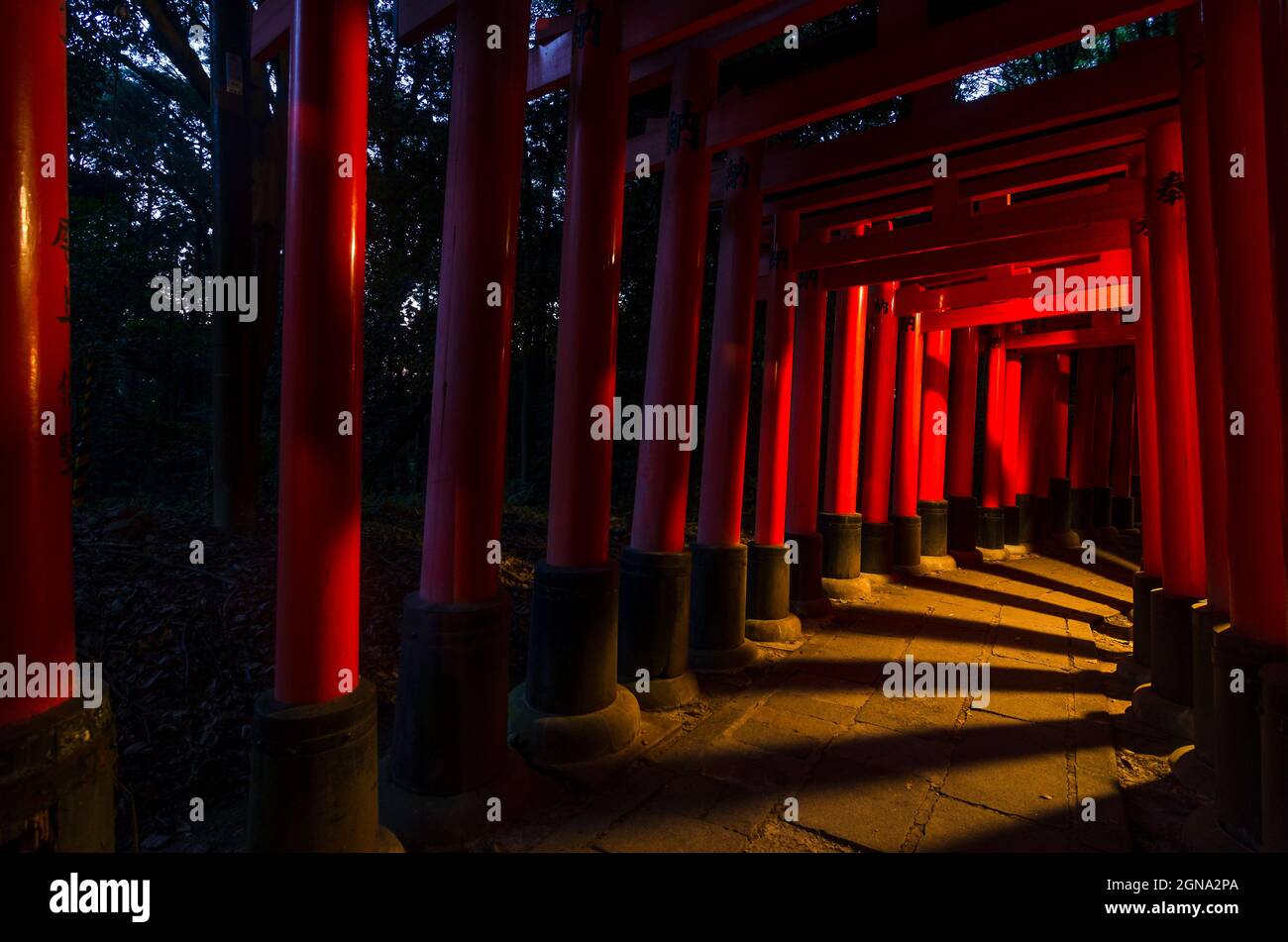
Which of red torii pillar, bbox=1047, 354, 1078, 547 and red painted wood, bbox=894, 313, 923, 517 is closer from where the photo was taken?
red painted wood, bbox=894, 313, 923, 517

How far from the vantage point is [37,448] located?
1.80 meters

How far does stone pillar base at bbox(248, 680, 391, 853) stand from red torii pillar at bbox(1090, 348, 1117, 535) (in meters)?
17.4

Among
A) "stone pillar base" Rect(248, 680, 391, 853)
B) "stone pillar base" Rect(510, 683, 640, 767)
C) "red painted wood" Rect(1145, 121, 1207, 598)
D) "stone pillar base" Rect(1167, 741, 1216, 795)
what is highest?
"red painted wood" Rect(1145, 121, 1207, 598)

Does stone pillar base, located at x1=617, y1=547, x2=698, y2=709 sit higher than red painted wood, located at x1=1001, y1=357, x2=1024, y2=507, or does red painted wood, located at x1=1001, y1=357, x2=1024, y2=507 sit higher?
red painted wood, located at x1=1001, y1=357, x2=1024, y2=507

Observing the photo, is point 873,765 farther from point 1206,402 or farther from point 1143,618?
point 1143,618

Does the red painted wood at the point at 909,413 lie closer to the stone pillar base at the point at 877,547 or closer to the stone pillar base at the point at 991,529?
the stone pillar base at the point at 877,547

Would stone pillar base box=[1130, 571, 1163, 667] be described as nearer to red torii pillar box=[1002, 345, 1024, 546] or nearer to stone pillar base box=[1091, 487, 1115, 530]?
red torii pillar box=[1002, 345, 1024, 546]

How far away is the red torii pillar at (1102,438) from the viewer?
51.3 feet

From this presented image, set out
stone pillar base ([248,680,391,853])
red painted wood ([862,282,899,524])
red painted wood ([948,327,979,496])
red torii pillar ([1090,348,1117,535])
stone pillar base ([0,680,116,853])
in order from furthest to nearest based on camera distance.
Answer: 1. red torii pillar ([1090,348,1117,535])
2. red painted wood ([948,327,979,496])
3. red painted wood ([862,282,899,524])
4. stone pillar base ([248,680,391,853])
5. stone pillar base ([0,680,116,853])

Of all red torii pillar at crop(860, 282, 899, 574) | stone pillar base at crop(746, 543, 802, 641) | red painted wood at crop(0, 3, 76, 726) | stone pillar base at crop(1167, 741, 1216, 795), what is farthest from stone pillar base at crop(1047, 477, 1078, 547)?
red painted wood at crop(0, 3, 76, 726)

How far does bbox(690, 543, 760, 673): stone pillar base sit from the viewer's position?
17.5 feet

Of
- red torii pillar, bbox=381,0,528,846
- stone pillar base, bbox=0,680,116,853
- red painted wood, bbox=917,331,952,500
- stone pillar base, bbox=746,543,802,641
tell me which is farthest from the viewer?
red painted wood, bbox=917,331,952,500

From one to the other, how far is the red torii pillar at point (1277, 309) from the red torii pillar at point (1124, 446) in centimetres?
1713
